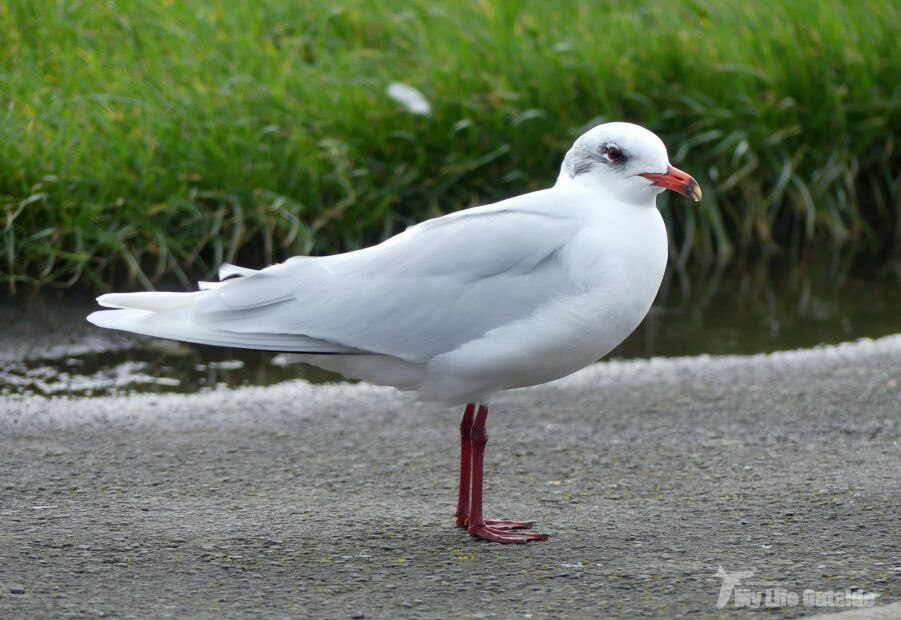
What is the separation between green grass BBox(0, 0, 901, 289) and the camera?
21.9 feet

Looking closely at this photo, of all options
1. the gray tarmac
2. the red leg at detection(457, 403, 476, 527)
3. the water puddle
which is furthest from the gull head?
the water puddle

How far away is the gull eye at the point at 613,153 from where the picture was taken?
3.76 m

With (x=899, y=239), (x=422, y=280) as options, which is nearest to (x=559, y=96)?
(x=899, y=239)

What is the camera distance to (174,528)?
148 inches

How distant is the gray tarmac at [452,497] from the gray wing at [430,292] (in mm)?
569

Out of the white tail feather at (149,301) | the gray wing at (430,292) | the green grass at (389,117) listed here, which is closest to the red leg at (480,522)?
the gray wing at (430,292)

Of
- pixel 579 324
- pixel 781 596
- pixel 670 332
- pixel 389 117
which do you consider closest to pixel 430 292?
pixel 579 324

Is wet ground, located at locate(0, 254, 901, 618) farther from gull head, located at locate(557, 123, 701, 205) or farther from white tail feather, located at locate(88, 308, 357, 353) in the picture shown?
gull head, located at locate(557, 123, 701, 205)

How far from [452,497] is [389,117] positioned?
3.62 meters

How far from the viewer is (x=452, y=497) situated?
4.18 metres

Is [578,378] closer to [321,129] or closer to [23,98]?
[321,129]

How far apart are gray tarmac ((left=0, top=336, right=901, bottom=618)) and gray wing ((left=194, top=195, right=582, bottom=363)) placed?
569 millimetres

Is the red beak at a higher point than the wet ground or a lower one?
higher

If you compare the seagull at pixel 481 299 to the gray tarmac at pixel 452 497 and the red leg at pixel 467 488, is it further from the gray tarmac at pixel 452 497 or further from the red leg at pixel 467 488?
the gray tarmac at pixel 452 497
